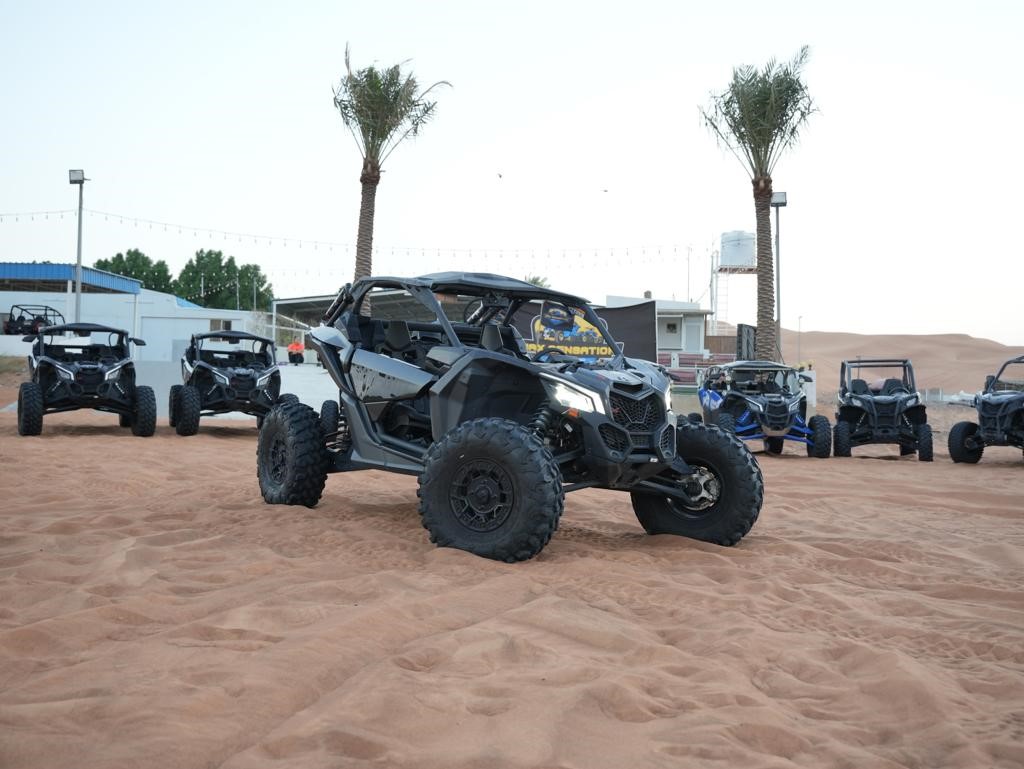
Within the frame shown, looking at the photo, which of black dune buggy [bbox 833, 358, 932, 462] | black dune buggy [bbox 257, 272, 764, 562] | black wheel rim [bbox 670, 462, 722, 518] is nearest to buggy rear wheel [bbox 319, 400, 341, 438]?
black dune buggy [bbox 257, 272, 764, 562]

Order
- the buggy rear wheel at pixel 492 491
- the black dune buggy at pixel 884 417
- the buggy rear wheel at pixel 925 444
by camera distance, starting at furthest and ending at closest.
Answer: the black dune buggy at pixel 884 417 < the buggy rear wheel at pixel 925 444 < the buggy rear wheel at pixel 492 491

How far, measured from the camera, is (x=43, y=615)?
14.3ft

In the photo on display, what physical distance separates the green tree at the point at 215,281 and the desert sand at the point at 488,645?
85786 millimetres

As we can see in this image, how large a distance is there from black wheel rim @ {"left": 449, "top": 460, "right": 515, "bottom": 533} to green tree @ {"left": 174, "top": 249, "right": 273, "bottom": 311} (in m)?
86.3

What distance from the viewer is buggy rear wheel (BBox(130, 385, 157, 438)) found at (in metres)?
15.7

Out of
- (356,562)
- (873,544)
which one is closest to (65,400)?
(356,562)

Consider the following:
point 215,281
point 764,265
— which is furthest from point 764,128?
point 215,281

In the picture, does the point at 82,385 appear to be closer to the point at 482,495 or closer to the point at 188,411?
the point at 188,411

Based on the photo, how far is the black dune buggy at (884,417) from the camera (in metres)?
16.9

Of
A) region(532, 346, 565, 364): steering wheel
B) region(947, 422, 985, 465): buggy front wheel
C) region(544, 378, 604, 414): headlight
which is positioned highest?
region(532, 346, 565, 364): steering wheel

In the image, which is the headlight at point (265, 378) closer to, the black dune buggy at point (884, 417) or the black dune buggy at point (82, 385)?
the black dune buggy at point (82, 385)

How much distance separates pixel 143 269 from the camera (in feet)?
306

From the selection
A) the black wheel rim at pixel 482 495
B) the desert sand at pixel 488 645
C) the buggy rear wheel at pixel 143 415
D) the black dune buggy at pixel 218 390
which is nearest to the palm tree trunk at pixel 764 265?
the black dune buggy at pixel 218 390

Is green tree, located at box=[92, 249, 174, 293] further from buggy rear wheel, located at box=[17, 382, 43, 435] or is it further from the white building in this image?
buggy rear wheel, located at box=[17, 382, 43, 435]
